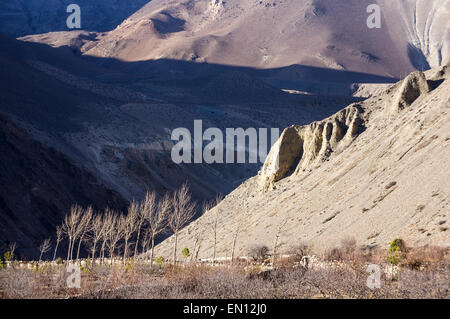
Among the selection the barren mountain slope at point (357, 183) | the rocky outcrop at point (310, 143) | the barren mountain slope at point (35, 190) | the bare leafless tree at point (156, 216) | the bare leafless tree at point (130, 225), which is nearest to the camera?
the barren mountain slope at point (357, 183)

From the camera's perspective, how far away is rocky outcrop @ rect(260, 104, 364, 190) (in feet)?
122

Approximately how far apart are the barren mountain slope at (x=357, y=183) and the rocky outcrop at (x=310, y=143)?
0.25 feet

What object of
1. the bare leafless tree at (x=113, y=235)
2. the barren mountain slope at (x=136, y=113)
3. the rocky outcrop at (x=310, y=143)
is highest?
the barren mountain slope at (x=136, y=113)

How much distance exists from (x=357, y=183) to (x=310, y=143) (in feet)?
29.2

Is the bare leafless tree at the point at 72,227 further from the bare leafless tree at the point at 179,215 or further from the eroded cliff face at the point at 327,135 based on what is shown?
the eroded cliff face at the point at 327,135

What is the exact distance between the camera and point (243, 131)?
100 m

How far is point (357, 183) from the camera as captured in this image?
30.2m

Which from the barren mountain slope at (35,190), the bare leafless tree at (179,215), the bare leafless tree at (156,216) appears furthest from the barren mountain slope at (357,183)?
the barren mountain slope at (35,190)

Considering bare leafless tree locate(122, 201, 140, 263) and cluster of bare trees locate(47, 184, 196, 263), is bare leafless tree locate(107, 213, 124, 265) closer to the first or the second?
cluster of bare trees locate(47, 184, 196, 263)

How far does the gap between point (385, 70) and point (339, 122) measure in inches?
6625

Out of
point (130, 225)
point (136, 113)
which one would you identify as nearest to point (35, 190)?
point (130, 225)

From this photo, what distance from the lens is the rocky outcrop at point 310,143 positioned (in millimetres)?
37219

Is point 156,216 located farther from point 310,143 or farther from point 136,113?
point 136,113

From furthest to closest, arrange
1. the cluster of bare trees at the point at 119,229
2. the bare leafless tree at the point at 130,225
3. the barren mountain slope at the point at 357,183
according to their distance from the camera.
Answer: the cluster of bare trees at the point at 119,229 < the bare leafless tree at the point at 130,225 < the barren mountain slope at the point at 357,183
